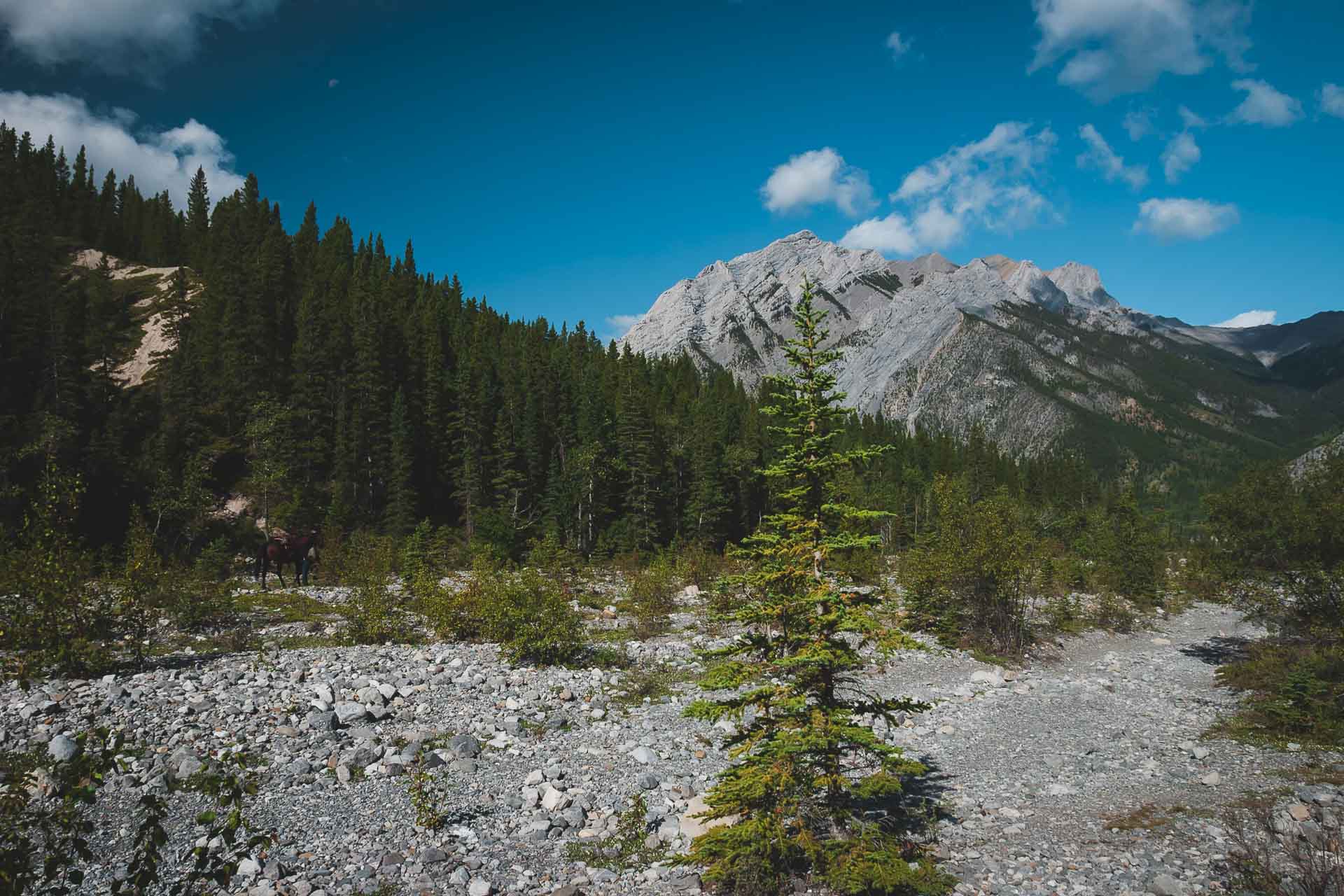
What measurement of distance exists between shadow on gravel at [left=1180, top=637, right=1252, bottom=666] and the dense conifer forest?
13.9m

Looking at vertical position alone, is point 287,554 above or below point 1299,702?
above

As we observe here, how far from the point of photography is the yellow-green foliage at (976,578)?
27.4 m

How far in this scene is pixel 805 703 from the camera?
10047 millimetres

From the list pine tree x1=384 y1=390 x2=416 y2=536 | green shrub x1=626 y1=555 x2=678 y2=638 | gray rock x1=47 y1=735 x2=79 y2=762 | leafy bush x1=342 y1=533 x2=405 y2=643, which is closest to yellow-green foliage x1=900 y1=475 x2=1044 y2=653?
green shrub x1=626 y1=555 x2=678 y2=638

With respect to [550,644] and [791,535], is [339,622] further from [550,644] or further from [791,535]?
[791,535]

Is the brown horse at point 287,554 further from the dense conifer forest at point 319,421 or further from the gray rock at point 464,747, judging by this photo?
the gray rock at point 464,747

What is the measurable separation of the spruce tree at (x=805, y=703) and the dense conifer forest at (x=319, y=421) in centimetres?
2557

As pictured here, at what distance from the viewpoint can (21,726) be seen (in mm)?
12797

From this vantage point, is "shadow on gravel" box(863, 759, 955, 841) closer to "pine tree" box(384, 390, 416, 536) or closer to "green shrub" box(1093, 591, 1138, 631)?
"green shrub" box(1093, 591, 1138, 631)

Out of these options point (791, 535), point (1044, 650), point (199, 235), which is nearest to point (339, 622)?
point (791, 535)

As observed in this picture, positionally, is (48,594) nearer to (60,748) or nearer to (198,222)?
(60,748)

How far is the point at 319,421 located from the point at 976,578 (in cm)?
5253

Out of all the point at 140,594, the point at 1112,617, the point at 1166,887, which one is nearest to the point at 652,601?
the point at 140,594

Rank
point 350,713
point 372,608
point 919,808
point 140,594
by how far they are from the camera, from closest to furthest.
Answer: point 919,808, point 350,713, point 140,594, point 372,608
